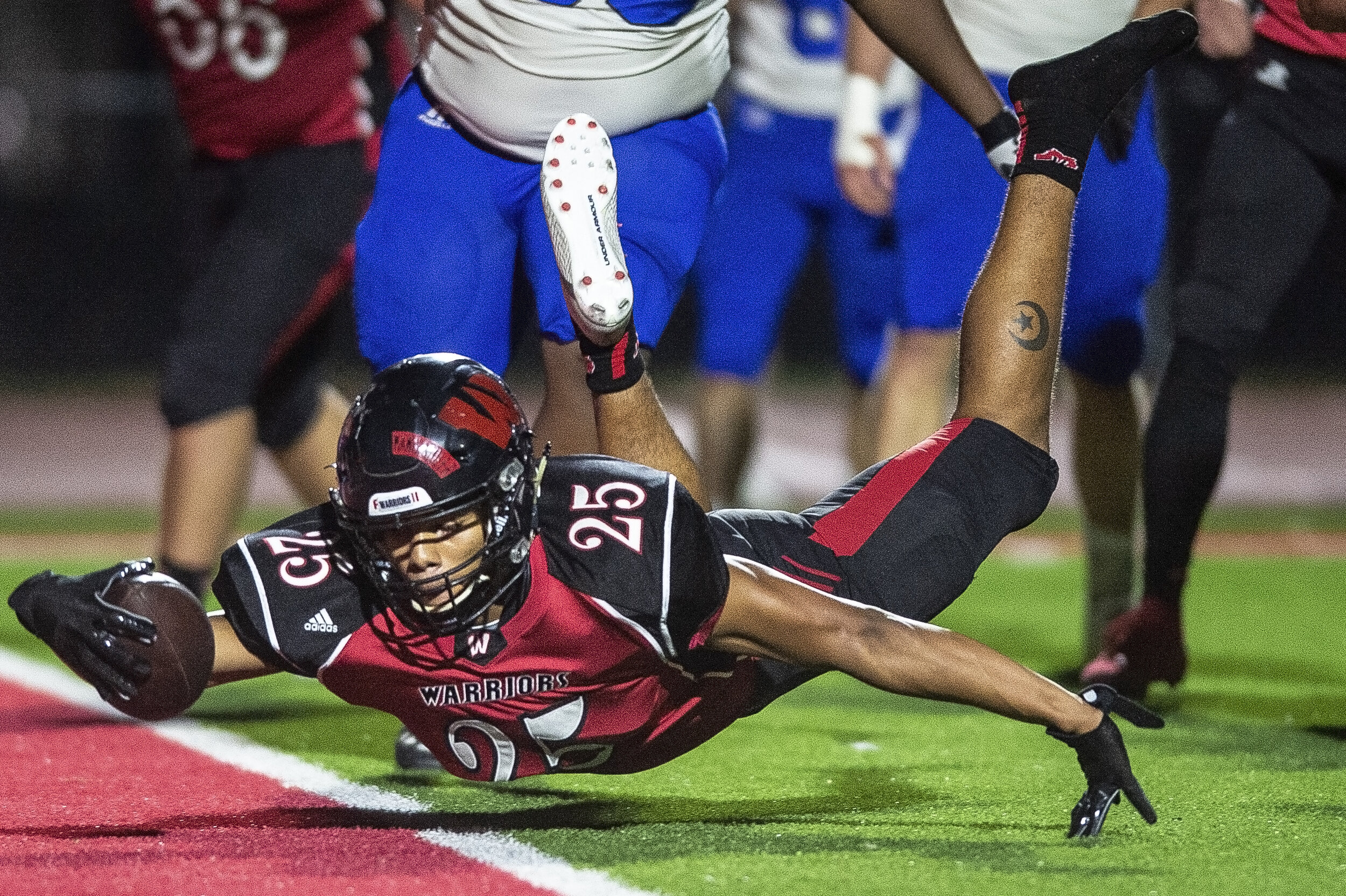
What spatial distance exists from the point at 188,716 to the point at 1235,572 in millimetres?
4097

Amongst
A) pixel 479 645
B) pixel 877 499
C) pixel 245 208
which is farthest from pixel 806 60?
pixel 479 645

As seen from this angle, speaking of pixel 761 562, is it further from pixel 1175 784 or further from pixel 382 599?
pixel 1175 784

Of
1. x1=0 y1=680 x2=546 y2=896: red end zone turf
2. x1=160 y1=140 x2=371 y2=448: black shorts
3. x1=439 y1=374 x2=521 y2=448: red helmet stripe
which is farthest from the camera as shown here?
x1=160 y1=140 x2=371 y2=448: black shorts

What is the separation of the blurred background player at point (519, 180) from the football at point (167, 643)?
84cm

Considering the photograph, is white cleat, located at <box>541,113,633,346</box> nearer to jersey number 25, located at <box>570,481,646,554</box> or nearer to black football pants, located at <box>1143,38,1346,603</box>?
jersey number 25, located at <box>570,481,646,554</box>

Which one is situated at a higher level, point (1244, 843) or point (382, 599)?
point (382, 599)

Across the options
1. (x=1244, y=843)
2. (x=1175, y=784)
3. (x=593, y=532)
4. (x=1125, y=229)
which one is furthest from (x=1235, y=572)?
(x=593, y=532)

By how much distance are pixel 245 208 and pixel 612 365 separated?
1.62m

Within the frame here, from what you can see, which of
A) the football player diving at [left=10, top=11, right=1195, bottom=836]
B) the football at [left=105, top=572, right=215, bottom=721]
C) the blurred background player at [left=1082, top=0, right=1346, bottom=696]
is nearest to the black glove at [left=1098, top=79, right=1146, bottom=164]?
the blurred background player at [left=1082, top=0, right=1346, bottom=696]

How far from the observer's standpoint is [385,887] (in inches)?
107

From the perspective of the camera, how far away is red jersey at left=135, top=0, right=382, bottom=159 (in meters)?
4.63

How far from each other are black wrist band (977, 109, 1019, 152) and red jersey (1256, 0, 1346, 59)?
2.49 feet

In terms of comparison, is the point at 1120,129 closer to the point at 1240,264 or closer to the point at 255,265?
the point at 1240,264

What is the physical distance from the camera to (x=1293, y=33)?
427 cm
